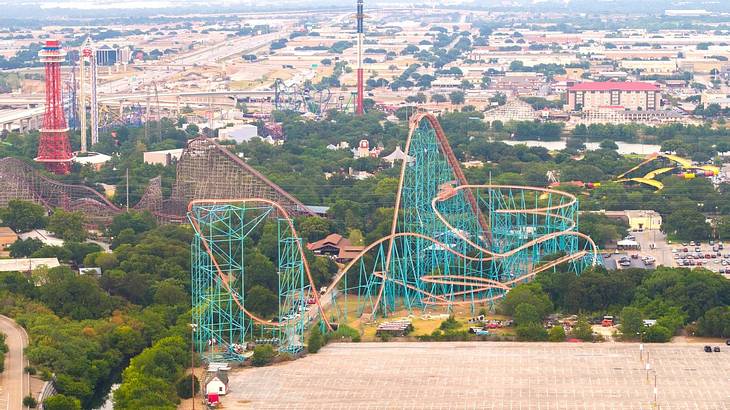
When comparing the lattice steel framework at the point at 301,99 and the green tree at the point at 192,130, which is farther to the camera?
the lattice steel framework at the point at 301,99

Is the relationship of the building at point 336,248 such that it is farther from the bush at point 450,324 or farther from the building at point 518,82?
the building at point 518,82

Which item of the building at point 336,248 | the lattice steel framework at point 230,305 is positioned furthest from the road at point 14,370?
the building at point 336,248

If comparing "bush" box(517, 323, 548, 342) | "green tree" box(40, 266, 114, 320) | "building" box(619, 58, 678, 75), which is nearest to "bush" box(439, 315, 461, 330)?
"bush" box(517, 323, 548, 342)

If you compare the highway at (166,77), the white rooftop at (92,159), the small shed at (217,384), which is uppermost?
the small shed at (217,384)

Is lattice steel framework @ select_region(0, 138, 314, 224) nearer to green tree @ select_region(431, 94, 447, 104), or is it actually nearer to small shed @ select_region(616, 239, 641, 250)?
small shed @ select_region(616, 239, 641, 250)

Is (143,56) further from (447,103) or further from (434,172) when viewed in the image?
(434,172)

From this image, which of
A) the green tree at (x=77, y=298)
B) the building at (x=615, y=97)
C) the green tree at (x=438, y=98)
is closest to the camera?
the green tree at (x=77, y=298)

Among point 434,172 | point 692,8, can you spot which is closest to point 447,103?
point 434,172
